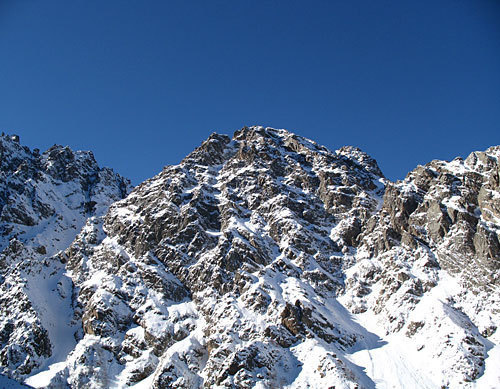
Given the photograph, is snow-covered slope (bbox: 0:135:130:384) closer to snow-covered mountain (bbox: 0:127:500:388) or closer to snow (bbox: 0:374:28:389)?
snow-covered mountain (bbox: 0:127:500:388)

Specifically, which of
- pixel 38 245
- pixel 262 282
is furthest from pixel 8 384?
pixel 38 245

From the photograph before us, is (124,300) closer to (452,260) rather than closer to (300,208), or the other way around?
(300,208)

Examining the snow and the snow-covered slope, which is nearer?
the snow

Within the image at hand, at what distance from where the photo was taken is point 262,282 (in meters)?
109

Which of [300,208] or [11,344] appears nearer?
[11,344]

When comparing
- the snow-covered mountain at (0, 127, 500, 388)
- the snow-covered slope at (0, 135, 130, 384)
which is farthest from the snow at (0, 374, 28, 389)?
the snow-covered slope at (0, 135, 130, 384)

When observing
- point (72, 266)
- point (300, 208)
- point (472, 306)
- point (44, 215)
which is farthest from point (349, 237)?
point (44, 215)

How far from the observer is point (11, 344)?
98562 millimetres

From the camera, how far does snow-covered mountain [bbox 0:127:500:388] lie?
88.9m

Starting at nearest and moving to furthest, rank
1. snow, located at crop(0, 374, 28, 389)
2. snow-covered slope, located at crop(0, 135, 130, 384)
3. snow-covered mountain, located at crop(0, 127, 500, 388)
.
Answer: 1. snow, located at crop(0, 374, 28, 389)
2. snow-covered mountain, located at crop(0, 127, 500, 388)
3. snow-covered slope, located at crop(0, 135, 130, 384)

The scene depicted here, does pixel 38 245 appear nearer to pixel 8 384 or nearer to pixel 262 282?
pixel 8 384

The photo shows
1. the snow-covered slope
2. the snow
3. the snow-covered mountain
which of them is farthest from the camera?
the snow-covered slope

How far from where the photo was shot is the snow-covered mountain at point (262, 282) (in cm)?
8894

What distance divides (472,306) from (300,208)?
63813 mm
